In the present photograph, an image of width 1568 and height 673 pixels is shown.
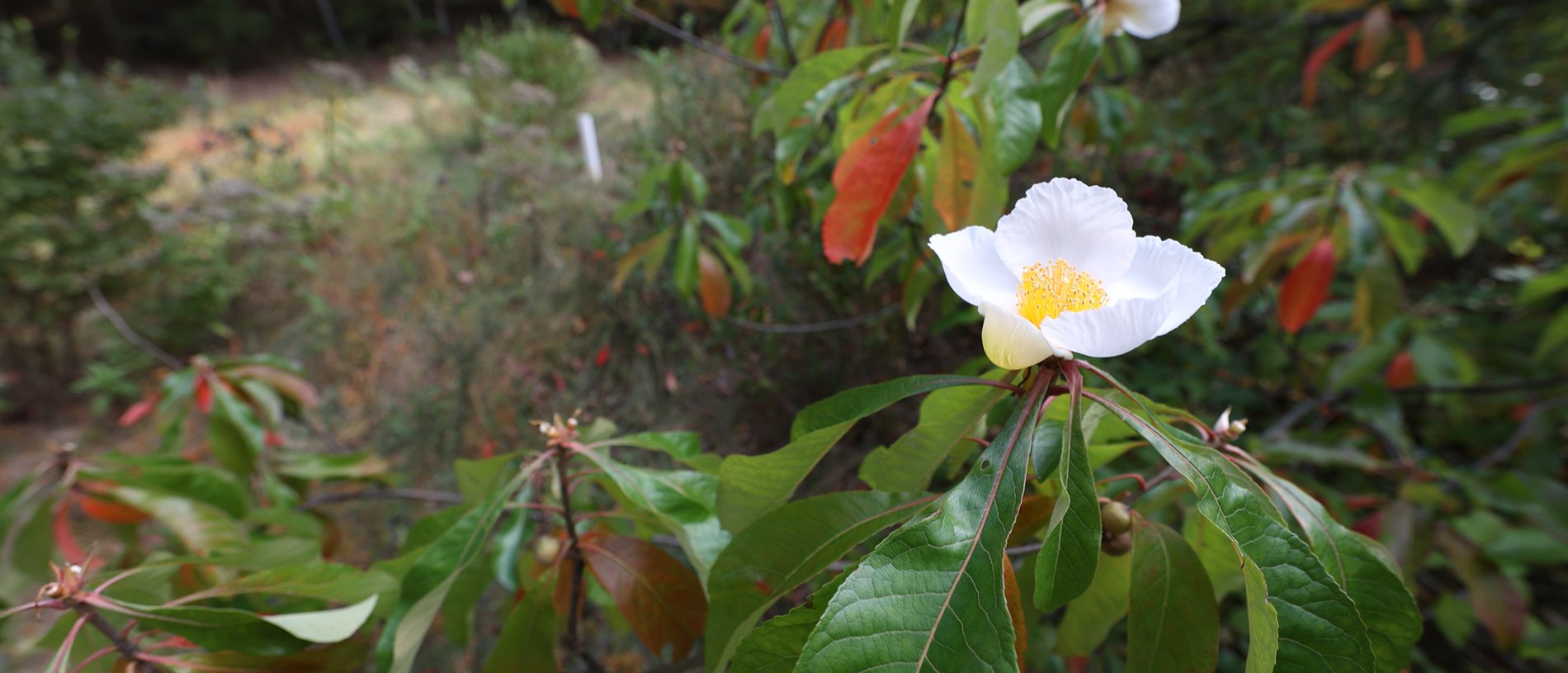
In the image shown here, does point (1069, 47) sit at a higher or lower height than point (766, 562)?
higher

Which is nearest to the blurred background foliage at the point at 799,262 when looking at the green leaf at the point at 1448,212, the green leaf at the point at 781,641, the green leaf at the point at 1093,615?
the green leaf at the point at 1448,212

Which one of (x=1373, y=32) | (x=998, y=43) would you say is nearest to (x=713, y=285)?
(x=998, y=43)

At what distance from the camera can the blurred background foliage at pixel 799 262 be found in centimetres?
129

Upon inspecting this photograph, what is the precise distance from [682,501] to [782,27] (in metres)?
0.88

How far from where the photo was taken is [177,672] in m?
0.57

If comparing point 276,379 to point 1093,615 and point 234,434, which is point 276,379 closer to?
point 234,434

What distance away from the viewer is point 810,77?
779mm

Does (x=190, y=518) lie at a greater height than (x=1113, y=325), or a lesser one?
lesser

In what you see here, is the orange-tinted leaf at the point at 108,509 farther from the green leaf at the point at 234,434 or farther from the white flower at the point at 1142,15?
the white flower at the point at 1142,15

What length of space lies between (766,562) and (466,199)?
12.8ft

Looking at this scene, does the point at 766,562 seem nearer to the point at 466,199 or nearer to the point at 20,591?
the point at 20,591

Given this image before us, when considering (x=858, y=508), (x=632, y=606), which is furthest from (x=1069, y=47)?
(x=632, y=606)

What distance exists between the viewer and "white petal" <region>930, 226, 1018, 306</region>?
42 centimetres

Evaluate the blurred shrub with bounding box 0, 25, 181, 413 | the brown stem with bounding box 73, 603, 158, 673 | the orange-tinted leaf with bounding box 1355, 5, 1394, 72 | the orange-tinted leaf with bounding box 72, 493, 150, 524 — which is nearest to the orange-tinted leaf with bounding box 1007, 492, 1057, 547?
the brown stem with bounding box 73, 603, 158, 673
